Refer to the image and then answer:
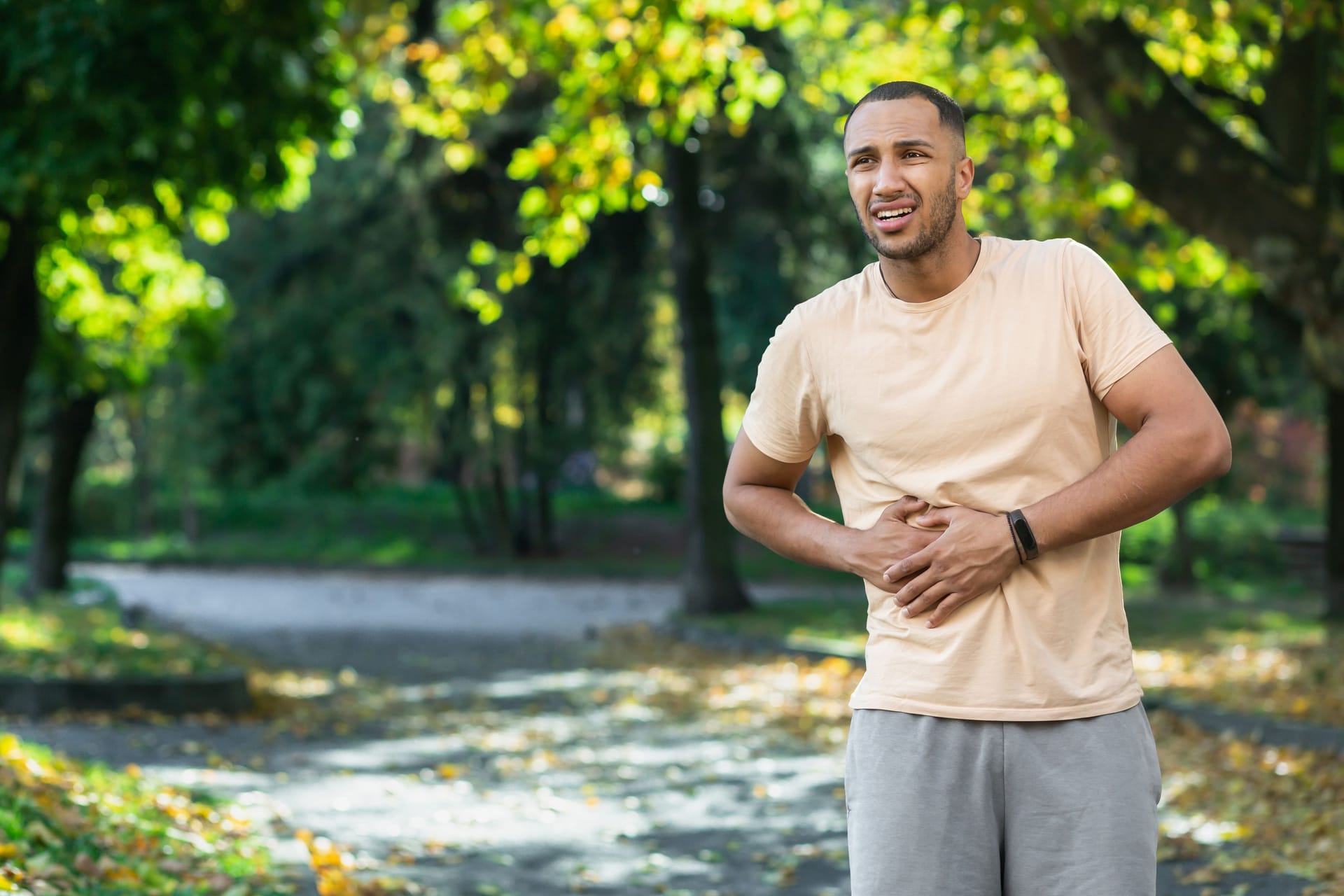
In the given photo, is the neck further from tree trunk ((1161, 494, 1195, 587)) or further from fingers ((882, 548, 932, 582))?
tree trunk ((1161, 494, 1195, 587))

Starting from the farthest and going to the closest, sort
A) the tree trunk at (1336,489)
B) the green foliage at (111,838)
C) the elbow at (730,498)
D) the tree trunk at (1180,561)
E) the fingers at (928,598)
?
the tree trunk at (1180,561)
the tree trunk at (1336,489)
the green foliage at (111,838)
the elbow at (730,498)
the fingers at (928,598)

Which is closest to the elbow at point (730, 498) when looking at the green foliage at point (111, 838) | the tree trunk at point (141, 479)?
the green foliage at point (111, 838)

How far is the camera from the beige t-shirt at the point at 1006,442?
282cm

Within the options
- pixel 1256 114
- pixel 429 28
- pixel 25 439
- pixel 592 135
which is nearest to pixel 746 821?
pixel 592 135

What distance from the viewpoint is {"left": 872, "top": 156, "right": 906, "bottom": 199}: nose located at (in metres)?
2.90

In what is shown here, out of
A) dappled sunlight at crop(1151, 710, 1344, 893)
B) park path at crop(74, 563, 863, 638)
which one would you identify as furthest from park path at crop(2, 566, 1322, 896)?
park path at crop(74, 563, 863, 638)

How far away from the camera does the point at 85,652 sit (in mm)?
11922

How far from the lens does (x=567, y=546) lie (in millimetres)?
35781

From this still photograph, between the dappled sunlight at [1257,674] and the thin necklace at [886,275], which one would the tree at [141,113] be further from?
the dappled sunlight at [1257,674]

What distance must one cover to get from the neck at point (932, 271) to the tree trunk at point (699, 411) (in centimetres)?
1560

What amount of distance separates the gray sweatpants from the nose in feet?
3.26

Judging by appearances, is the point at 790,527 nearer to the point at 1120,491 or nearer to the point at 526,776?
the point at 1120,491

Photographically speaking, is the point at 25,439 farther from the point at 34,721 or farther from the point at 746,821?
the point at 746,821

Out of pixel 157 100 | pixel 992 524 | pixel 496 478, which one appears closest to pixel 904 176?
pixel 992 524
